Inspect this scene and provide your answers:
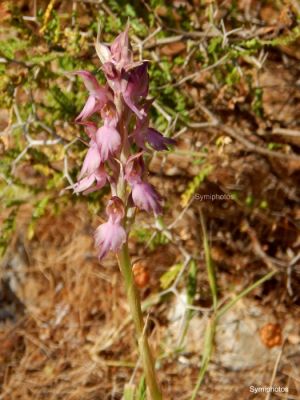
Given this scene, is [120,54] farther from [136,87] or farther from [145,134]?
[145,134]

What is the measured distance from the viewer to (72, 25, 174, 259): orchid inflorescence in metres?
1.09

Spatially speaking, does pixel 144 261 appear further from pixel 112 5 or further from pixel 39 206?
pixel 112 5

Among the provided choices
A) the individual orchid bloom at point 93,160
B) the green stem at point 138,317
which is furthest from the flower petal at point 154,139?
the green stem at point 138,317

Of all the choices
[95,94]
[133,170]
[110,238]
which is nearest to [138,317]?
[110,238]

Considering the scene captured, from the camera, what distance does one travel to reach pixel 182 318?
92.0 inches

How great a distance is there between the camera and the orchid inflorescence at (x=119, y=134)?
1.09m

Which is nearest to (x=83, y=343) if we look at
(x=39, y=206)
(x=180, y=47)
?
(x=39, y=206)

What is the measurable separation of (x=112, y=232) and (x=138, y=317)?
0.23 metres

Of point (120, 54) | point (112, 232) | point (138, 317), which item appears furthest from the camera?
point (138, 317)

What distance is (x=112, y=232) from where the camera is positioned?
3.93 feet

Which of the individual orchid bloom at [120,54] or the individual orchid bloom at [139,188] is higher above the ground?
the individual orchid bloom at [120,54]

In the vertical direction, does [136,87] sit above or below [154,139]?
above

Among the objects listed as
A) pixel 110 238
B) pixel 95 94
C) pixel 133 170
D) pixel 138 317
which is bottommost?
pixel 138 317

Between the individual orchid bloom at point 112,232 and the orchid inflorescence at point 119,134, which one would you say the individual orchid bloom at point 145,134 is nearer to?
the orchid inflorescence at point 119,134
